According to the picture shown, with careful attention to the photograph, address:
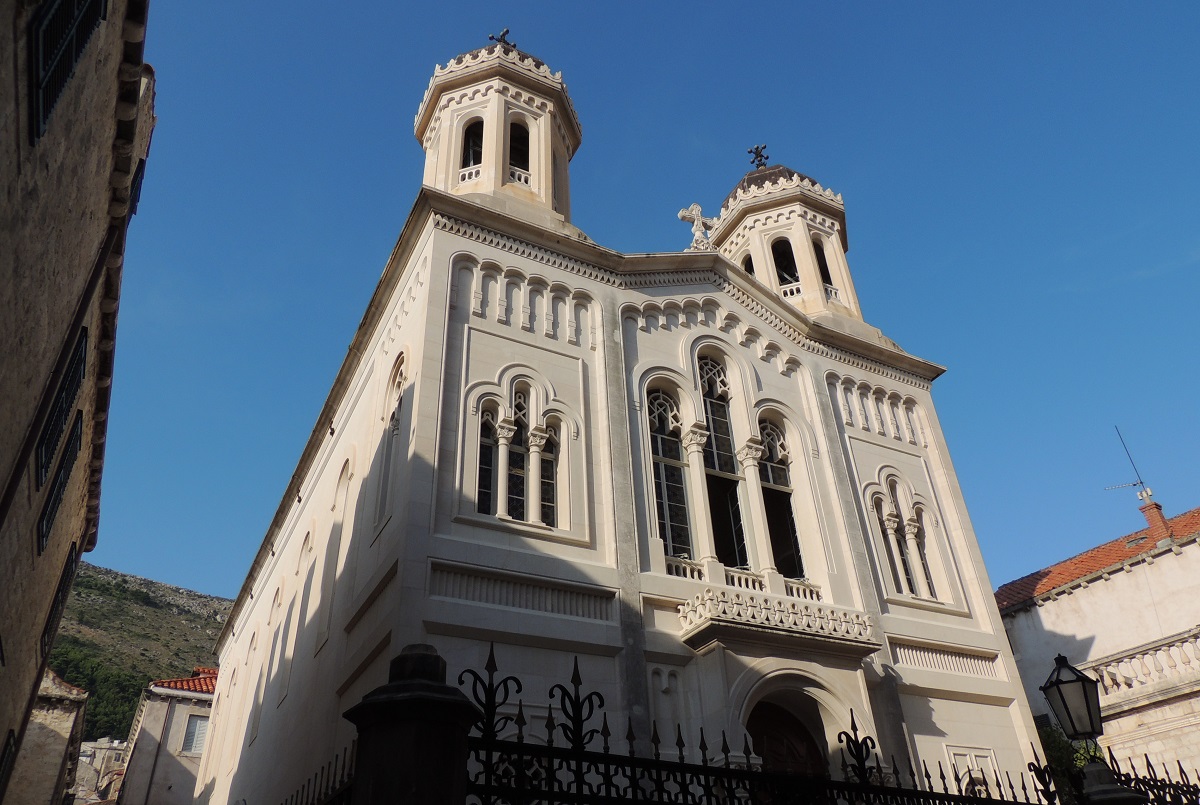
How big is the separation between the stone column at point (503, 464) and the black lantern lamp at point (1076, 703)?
24.4 feet

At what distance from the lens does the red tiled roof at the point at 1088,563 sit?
875 inches

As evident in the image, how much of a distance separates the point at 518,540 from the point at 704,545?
3428mm

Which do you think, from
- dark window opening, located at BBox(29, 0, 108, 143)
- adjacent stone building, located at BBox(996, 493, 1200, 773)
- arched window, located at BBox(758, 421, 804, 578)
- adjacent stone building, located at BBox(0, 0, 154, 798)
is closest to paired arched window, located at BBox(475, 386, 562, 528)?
arched window, located at BBox(758, 421, 804, 578)

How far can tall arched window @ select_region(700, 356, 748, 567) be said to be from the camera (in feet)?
49.6

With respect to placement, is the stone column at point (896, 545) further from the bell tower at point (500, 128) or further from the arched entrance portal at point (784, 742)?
the bell tower at point (500, 128)

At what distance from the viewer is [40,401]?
8.95m

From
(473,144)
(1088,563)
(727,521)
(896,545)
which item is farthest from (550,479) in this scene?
(1088,563)

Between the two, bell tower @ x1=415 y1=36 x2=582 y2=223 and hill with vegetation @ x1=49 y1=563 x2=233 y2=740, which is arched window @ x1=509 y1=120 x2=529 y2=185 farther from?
hill with vegetation @ x1=49 y1=563 x2=233 y2=740

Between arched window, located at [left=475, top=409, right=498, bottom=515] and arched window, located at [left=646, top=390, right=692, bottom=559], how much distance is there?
9.50ft

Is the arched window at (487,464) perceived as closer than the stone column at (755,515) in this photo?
Yes

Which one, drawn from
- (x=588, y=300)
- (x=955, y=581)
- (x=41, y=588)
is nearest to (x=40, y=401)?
(x=41, y=588)

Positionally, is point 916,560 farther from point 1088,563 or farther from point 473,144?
point 473,144

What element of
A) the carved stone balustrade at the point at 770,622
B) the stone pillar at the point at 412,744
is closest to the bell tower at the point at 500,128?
the carved stone balustrade at the point at 770,622

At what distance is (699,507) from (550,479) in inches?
107
